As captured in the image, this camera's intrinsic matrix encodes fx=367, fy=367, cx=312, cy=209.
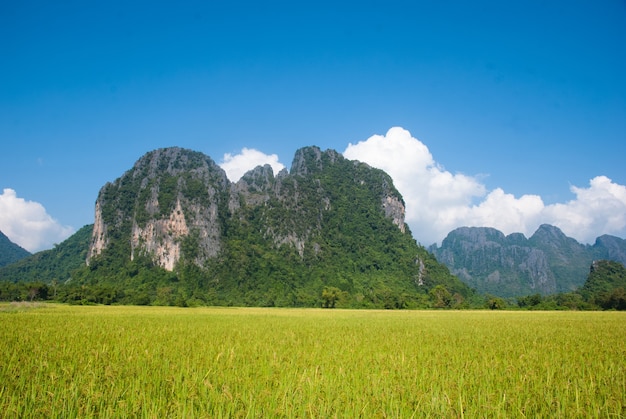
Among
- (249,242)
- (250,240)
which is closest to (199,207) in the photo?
(249,242)

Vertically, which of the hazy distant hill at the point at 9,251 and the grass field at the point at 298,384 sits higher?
the hazy distant hill at the point at 9,251

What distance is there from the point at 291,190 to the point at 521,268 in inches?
5507

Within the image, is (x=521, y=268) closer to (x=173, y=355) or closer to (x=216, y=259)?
(x=216, y=259)

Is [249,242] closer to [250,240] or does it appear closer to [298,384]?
[250,240]

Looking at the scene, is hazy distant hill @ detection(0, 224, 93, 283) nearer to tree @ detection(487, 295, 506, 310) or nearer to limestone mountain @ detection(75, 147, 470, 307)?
limestone mountain @ detection(75, 147, 470, 307)

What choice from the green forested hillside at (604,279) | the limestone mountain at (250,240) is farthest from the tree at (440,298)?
the green forested hillside at (604,279)

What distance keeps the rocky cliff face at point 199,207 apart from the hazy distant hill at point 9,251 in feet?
294

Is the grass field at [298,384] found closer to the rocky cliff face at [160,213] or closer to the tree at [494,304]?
the tree at [494,304]

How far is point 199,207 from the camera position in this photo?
3829 inches

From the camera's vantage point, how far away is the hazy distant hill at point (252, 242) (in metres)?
82.9

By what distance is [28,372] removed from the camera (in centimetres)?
501

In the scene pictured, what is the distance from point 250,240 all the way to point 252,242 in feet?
2.67

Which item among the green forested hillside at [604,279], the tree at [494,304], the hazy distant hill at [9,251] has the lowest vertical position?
the tree at [494,304]

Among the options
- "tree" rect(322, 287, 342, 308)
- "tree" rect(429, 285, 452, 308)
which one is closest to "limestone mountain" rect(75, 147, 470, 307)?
"tree" rect(322, 287, 342, 308)
